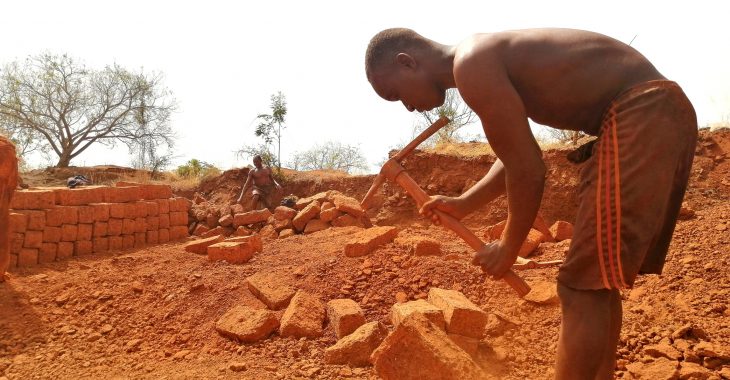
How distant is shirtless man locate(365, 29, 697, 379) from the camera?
1579mm

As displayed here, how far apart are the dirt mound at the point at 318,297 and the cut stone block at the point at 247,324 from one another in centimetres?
6

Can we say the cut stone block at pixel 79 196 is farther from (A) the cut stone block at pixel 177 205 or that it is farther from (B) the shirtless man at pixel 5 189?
(B) the shirtless man at pixel 5 189

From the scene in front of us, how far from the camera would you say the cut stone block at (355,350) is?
9.31 feet

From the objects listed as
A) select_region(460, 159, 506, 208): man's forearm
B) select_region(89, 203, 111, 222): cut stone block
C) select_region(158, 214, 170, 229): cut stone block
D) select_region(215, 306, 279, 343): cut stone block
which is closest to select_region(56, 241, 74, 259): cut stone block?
select_region(89, 203, 111, 222): cut stone block

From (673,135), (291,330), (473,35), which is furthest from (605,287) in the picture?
(291,330)

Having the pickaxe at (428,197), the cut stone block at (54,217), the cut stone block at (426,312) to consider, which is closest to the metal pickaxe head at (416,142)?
the pickaxe at (428,197)

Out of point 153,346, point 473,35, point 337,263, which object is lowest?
point 153,346

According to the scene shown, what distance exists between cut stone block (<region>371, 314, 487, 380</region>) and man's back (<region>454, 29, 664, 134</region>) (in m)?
1.27

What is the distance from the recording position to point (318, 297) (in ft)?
12.3

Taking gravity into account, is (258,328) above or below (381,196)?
below

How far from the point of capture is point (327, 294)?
3.79 m

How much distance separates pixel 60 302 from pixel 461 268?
3.41m

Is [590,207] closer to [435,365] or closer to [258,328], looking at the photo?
[435,365]

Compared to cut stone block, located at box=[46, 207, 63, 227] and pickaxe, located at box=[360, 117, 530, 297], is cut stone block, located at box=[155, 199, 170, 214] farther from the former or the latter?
pickaxe, located at box=[360, 117, 530, 297]
